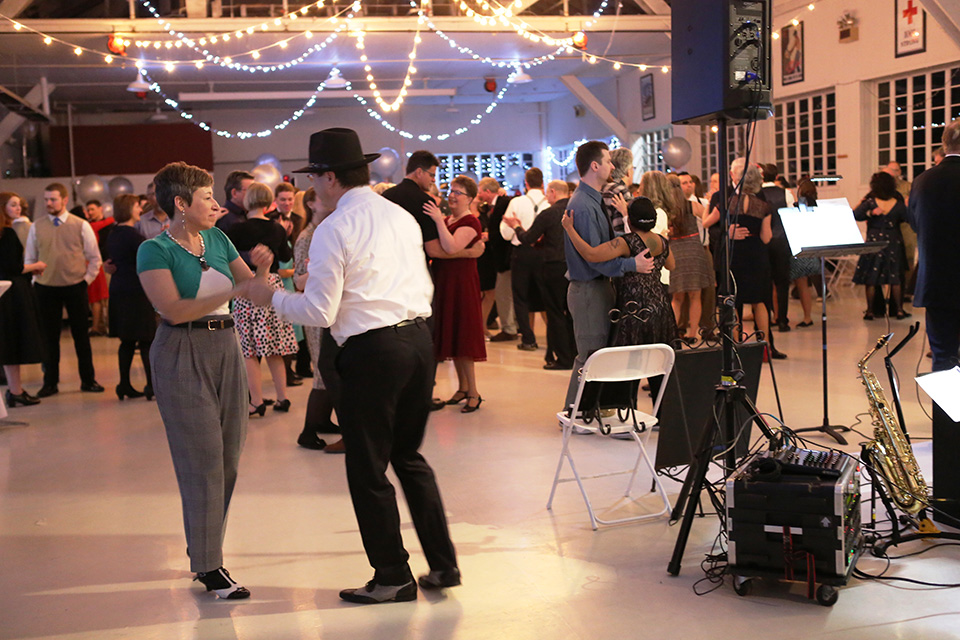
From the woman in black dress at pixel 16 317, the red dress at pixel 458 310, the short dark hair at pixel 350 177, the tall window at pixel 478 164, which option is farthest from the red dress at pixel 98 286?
the tall window at pixel 478 164

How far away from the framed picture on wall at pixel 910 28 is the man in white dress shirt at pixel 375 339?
9.82 m

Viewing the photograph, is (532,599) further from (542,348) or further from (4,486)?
(542,348)

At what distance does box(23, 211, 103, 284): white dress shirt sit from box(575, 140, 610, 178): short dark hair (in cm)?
428

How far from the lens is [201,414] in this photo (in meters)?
3.14

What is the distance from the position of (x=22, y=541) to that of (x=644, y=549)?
2662 mm

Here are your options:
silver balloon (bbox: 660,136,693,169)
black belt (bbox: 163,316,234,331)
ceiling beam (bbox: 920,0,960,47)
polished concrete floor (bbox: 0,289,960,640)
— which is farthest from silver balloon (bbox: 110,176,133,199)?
black belt (bbox: 163,316,234,331)

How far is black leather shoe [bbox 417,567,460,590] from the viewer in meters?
3.26

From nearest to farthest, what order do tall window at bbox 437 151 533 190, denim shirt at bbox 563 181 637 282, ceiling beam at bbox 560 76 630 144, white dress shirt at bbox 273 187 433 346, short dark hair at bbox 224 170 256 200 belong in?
white dress shirt at bbox 273 187 433 346 → denim shirt at bbox 563 181 637 282 → short dark hair at bbox 224 170 256 200 → ceiling beam at bbox 560 76 630 144 → tall window at bbox 437 151 533 190

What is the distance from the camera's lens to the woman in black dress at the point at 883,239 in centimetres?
927

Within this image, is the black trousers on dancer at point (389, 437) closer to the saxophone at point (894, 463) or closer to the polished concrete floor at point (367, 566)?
the polished concrete floor at point (367, 566)

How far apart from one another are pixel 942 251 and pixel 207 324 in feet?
12.3

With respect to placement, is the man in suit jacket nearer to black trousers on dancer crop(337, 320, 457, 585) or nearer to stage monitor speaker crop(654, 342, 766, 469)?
stage monitor speaker crop(654, 342, 766, 469)

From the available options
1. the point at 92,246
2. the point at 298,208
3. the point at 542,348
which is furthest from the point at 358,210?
the point at 542,348

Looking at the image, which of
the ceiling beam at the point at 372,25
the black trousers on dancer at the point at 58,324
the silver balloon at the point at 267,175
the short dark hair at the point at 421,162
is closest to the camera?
the short dark hair at the point at 421,162
